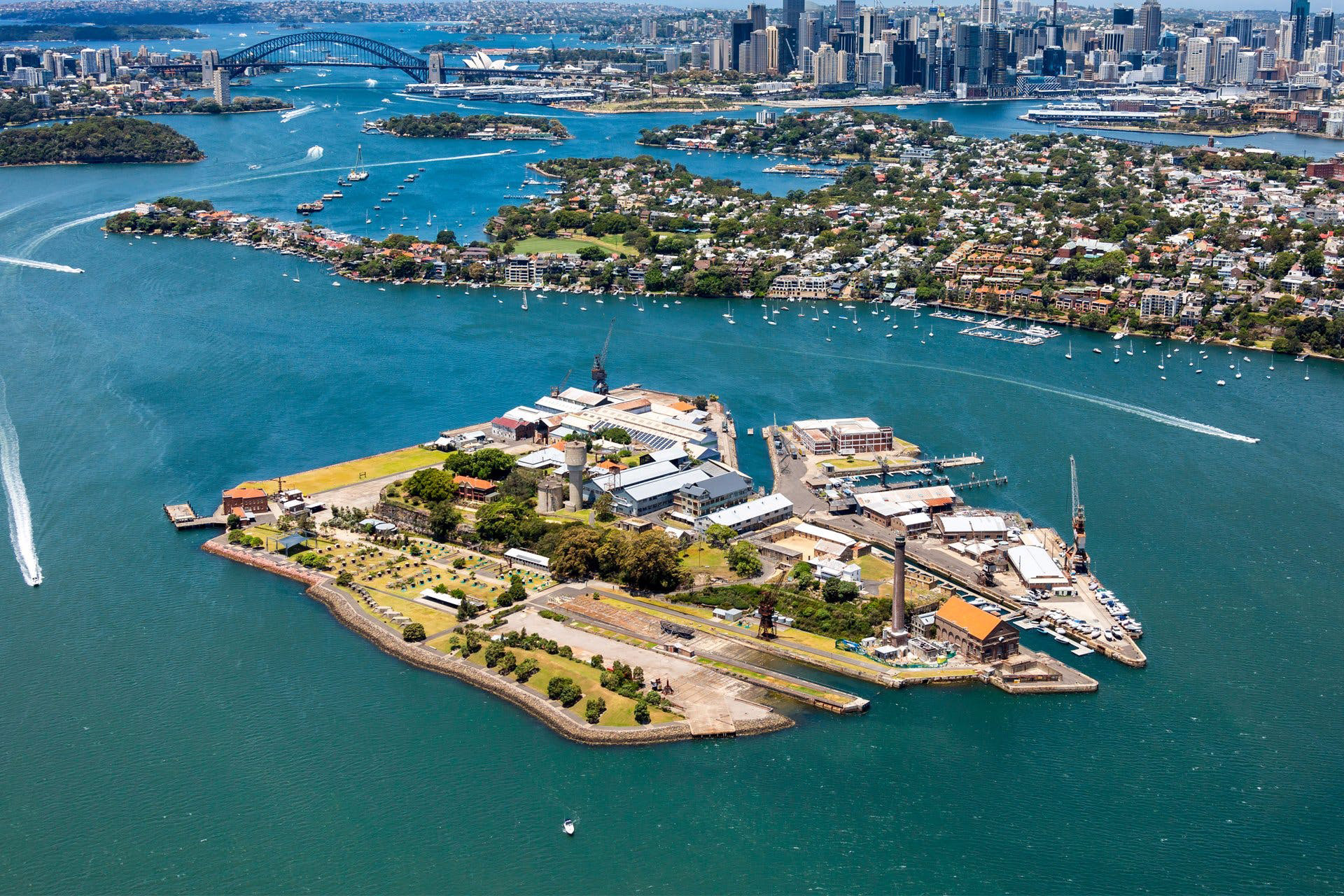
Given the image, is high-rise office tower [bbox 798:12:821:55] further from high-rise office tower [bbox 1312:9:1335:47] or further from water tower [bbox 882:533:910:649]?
water tower [bbox 882:533:910:649]

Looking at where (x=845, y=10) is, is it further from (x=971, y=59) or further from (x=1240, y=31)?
(x=1240, y=31)

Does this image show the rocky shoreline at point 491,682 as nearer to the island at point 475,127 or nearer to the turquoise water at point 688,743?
the turquoise water at point 688,743

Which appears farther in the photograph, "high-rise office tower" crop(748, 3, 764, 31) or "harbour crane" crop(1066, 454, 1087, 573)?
"high-rise office tower" crop(748, 3, 764, 31)

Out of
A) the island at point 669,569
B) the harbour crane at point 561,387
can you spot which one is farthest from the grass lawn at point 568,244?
the island at point 669,569

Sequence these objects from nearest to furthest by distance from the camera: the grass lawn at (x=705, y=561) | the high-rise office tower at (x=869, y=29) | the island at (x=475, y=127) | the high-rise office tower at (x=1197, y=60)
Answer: the grass lawn at (x=705, y=561), the island at (x=475, y=127), the high-rise office tower at (x=1197, y=60), the high-rise office tower at (x=869, y=29)

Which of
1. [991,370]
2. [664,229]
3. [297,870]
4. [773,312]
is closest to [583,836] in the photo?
[297,870]

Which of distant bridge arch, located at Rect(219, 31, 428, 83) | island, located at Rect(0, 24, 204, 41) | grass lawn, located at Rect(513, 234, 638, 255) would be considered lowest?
grass lawn, located at Rect(513, 234, 638, 255)

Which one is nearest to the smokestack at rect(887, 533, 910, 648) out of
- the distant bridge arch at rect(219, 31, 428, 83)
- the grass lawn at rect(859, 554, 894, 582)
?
the grass lawn at rect(859, 554, 894, 582)
